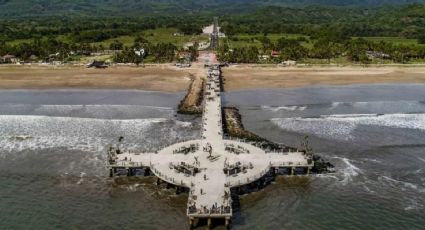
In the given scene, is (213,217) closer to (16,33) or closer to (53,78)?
(53,78)

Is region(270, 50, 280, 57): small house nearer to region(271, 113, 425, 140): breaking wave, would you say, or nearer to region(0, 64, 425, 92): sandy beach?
region(0, 64, 425, 92): sandy beach

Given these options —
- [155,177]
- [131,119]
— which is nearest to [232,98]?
[131,119]

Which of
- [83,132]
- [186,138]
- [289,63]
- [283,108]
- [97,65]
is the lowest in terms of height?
[83,132]

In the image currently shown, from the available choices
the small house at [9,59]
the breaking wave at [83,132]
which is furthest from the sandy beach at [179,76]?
the breaking wave at [83,132]

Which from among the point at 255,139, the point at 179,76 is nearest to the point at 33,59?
the point at 179,76

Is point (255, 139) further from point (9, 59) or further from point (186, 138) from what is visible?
point (9, 59)

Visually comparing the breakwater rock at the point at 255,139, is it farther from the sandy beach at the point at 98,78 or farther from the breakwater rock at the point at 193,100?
the sandy beach at the point at 98,78
